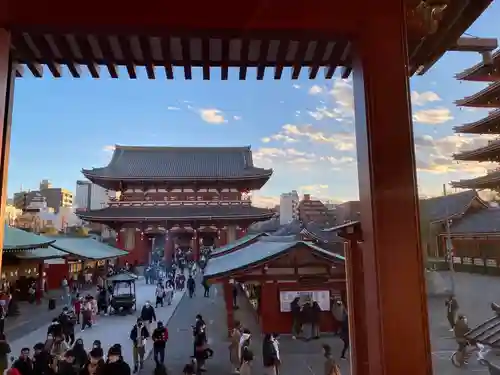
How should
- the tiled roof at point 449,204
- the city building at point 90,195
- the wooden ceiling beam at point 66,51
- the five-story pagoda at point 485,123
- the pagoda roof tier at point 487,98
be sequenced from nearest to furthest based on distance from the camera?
the wooden ceiling beam at point 66,51 → the tiled roof at point 449,204 → the five-story pagoda at point 485,123 → the pagoda roof tier at point 487,98 → the city building at point 90,195

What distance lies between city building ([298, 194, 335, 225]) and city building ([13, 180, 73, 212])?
532 cm

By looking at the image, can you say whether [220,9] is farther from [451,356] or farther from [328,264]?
[328,264]

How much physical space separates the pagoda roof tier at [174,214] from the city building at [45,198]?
63cm

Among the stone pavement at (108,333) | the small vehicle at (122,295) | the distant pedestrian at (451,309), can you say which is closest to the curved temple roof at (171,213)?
the small vehicle at (122,295)

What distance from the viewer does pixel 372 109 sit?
4.04ft

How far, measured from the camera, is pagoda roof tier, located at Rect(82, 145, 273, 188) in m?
9.68

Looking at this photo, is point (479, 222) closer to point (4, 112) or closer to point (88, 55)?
point (88, 55)

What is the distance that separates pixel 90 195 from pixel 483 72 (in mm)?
10604

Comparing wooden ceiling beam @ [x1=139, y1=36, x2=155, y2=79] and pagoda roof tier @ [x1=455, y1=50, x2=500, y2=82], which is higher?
pagoda roof tier @ [x1=455, y1=50, x2=500, y2=82]

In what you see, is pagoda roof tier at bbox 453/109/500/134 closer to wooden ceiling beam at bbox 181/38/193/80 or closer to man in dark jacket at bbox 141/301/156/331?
wooden ceiling beam at bbox 181/38/193/80

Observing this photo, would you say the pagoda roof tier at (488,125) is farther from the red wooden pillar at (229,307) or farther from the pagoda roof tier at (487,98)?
the red wooden pillar at (229,307)

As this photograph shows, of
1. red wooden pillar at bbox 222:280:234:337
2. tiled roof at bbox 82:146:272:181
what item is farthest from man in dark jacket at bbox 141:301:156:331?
tiled roof at bbox 82:146:272:181

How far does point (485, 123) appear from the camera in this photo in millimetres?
2740

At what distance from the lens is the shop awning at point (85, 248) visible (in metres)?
7.01
